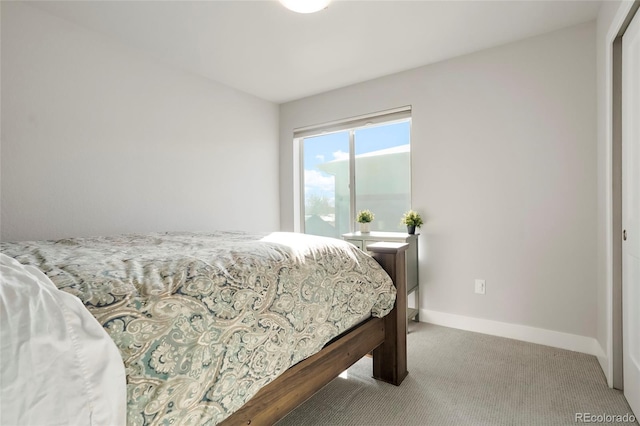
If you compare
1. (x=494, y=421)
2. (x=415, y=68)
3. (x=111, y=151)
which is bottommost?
(x=494, y=421)

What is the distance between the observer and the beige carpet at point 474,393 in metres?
1.54

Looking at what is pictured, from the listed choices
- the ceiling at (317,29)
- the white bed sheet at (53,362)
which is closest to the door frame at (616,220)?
the ceiling at (317,29)

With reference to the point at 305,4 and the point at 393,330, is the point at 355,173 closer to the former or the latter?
the point at 305,4

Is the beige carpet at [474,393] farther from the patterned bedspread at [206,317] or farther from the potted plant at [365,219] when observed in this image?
the potted plant at [365,219]

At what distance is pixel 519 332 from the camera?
247 centimetres

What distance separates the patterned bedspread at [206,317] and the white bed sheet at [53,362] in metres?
0.06

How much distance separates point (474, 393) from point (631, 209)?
1.21 metres

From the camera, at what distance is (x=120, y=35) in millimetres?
2422

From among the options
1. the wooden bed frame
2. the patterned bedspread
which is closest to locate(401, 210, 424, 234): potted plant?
the wooden bed frame

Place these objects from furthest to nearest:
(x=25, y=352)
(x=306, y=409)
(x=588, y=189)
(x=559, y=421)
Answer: (x=588, y=189)
(x=306, y=409)
(x=559, y=421)
(x=25, y=352)

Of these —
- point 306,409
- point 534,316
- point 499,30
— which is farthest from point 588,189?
point 306,409

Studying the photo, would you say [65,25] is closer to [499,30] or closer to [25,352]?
[25,352]

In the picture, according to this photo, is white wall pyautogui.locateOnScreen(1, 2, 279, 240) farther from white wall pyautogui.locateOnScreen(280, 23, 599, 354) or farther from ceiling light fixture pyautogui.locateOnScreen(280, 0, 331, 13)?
white wall pyautogui.locateOnScreen(280, 23, 599, 354)

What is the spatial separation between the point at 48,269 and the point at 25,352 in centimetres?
49
